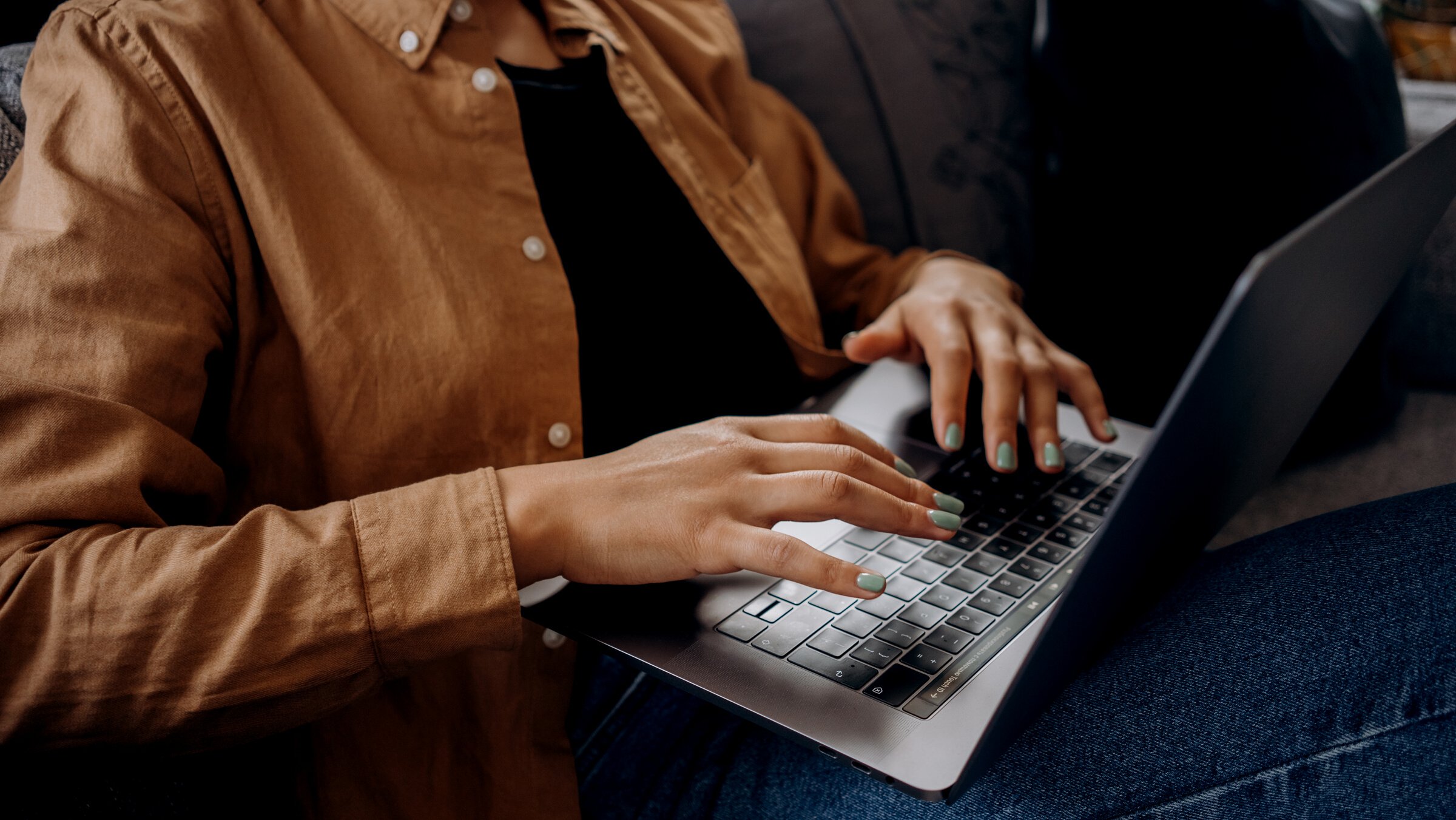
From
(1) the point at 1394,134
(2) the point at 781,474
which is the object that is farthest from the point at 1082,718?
(1) the point at 1394,134

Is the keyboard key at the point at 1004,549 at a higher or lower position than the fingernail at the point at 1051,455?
lower

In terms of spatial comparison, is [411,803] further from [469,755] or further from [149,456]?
[149,456]

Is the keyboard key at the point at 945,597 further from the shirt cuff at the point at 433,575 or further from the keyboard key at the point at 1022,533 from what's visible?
the shirt cuff at the point at 433,575

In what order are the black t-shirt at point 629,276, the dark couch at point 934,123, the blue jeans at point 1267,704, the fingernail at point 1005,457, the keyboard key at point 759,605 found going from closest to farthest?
the blue jeans at point 1267,704
the keyboard key at point 759,605
the fingernail at point 1005,457
the black t-shirt at point 629,276
the dark couch at point 934,123

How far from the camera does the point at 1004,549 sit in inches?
27.6

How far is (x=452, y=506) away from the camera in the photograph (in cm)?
60

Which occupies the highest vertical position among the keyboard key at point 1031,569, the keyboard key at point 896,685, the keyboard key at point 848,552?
the keyboard key at point 896,685

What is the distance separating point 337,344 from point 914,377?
53 centimetres

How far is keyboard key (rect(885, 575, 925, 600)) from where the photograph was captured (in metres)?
0.65

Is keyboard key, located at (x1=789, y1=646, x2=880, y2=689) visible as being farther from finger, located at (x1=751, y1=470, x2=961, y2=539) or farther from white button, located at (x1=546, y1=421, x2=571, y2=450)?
white button, located at (x1=546, y1=421, x2=571, y2=450)

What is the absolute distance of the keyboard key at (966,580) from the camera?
658 mm

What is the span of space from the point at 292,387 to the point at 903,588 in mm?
463

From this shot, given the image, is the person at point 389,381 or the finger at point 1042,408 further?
the finger at point 1042,408

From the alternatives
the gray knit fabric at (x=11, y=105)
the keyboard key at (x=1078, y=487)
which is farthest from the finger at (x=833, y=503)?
the gray knit fabric at (x=11, y=105)
